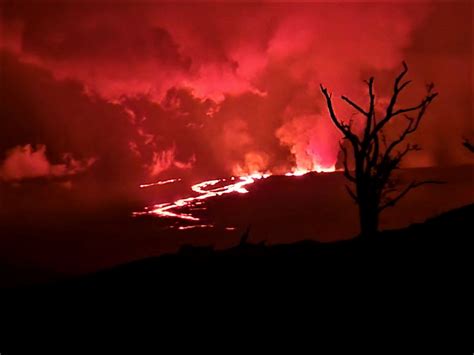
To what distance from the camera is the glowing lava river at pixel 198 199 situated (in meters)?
36.1

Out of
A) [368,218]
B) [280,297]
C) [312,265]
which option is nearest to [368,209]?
Result: [368,218]

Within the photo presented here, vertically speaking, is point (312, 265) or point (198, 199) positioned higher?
point (198, 199)

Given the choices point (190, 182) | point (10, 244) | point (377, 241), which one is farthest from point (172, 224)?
point (377, 241)

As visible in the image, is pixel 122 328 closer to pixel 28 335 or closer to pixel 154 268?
pixel 28 335

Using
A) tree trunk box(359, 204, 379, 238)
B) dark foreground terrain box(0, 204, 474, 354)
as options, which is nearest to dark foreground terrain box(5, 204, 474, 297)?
dark foreground terrain box(0, 204, 474, 354)

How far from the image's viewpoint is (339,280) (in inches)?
391

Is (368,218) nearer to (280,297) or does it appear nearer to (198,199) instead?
(280,297)

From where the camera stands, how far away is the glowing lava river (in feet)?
119

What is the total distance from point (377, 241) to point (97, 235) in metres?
30.1

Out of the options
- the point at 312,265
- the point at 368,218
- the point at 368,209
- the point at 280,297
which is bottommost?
the point at 280,297

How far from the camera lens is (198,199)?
3906cm

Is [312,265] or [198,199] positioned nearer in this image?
[312,265]

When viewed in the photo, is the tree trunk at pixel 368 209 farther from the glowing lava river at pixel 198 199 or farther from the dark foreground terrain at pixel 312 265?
the glowing lava river at pixel 198 199

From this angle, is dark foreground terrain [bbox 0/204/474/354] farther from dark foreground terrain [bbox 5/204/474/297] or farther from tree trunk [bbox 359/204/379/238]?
tree trunk [bbox 359/204/379/238]
